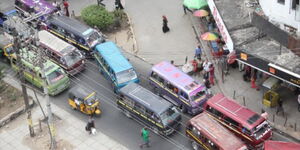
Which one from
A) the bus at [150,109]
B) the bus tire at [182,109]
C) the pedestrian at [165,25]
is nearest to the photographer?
the bus at [150,109]

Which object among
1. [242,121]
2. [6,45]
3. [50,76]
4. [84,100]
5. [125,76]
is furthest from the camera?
[6,45]

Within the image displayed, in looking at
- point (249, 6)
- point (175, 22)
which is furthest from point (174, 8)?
point (249, 6)

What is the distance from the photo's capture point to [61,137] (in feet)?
118

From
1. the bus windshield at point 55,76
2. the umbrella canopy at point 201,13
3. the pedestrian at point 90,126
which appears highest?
the umbrella canopy at point 201,13

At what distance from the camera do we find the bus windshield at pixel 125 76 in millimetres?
38562

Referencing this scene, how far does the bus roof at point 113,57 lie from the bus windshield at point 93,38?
162cm

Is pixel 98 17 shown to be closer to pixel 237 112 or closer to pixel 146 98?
pixel 146 98

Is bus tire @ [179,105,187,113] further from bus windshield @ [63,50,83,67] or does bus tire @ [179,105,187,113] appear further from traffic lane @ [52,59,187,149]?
bus windshield @ [63,50,83,67]

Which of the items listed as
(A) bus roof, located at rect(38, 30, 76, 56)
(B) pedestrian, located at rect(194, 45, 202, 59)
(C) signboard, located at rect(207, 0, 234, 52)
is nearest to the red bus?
(C) signboard, located at rect(207, 0, 234, 52)

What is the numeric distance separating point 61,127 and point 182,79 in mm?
9146

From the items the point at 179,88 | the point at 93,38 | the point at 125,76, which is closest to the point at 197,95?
the point at 179,88

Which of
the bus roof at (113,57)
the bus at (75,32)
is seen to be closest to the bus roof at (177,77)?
the bus roof at (113,57)

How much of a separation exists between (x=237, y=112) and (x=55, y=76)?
46.3ft

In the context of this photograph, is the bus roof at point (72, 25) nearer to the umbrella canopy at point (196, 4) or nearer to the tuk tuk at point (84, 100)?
the tuk tuk at point (84, 100)
